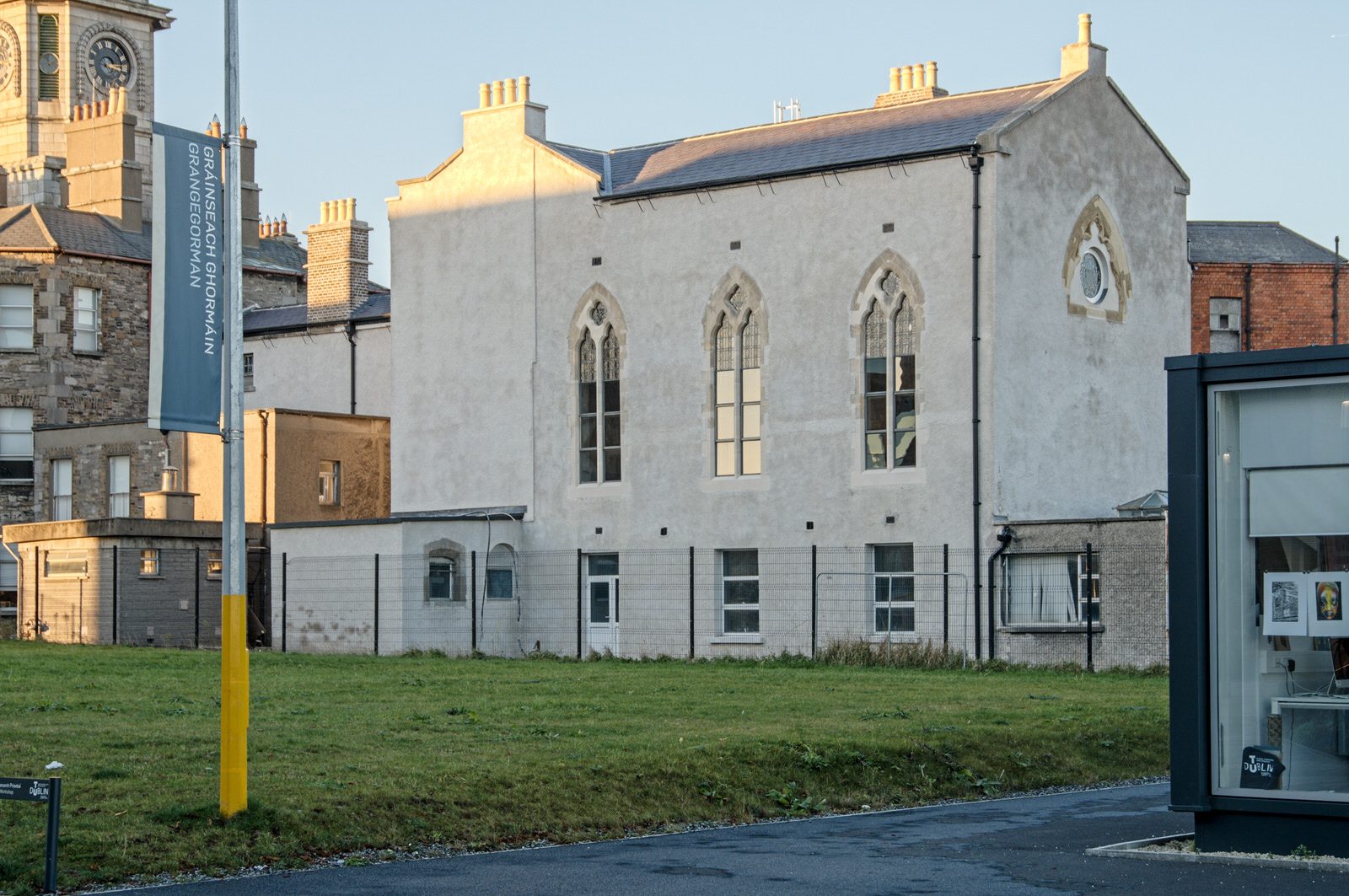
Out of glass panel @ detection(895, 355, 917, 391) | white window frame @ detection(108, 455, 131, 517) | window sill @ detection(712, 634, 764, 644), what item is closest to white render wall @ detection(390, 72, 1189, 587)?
glass panel @ detection(895, 355, 917, 391)

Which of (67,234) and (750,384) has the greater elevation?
(67,234)

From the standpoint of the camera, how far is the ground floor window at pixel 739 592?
41750 mm

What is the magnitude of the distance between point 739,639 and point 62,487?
902 inches

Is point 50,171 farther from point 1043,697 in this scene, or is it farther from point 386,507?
point 1043,697

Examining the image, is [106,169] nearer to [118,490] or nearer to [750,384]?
[118,490]

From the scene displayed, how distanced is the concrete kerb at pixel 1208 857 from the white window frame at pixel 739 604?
26.1 meters

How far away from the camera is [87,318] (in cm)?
5741

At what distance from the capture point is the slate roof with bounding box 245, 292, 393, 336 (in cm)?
5516

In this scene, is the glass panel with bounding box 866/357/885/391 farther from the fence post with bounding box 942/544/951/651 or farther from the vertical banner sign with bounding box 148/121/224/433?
the vertical banner sign with bounding box 148/121/224/433

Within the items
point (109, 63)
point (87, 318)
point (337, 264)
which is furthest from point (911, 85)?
point (109, 63)

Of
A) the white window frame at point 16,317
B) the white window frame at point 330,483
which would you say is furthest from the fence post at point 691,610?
the white window frame at point 16,317

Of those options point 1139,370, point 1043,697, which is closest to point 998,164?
point 1139,370

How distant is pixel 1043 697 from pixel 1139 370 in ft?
53.3

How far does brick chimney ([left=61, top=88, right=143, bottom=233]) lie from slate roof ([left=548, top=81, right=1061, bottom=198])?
19749 millimetres
